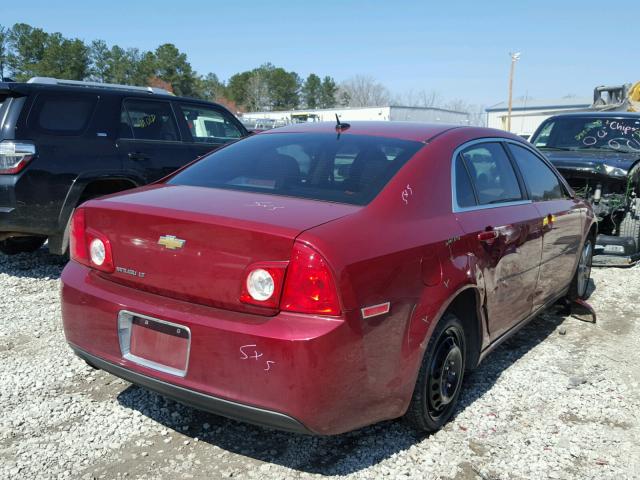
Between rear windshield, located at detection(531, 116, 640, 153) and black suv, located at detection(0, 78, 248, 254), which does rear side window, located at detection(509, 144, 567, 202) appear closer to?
black suv, located at detection(0, 78, 248, 254)

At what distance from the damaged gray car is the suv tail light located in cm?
588

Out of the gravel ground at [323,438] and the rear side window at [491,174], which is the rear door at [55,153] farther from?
the rear side window at [491,174]

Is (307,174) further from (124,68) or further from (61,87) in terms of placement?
(124,68)

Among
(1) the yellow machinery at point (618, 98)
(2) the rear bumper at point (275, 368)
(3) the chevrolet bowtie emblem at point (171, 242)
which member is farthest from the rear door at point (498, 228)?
(1) the yellow machinery at point (618, 98)

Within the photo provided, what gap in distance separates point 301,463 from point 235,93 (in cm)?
9066

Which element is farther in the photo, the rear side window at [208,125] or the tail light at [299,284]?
the rear side window at [208,125]

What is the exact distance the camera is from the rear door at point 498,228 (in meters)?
3.24

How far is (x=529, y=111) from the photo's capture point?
70.4 metres

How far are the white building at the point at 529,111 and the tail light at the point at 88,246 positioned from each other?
5938 cm

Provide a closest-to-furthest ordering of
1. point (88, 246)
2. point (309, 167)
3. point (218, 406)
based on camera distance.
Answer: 1. point (218, 406)
2. point (88, 246)
3. point (309, 167)

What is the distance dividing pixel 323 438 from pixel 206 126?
517 centimetres

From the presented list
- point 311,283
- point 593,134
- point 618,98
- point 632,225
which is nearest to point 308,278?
point 311,283

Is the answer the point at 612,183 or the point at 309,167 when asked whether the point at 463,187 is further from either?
the point at 612,183

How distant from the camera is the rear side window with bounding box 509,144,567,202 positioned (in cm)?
414
